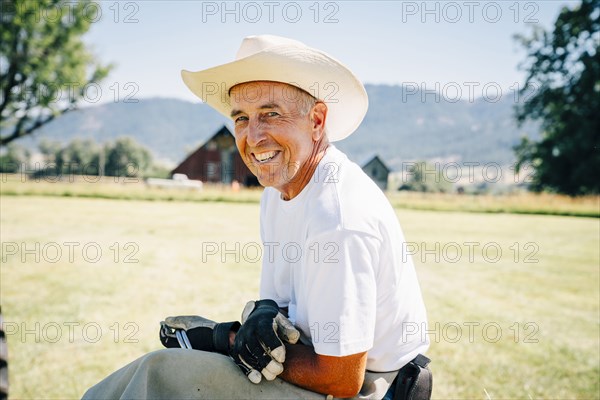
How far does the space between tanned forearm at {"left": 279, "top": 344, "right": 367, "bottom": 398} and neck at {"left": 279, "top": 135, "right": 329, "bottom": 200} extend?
680mm

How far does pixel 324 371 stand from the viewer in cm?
170

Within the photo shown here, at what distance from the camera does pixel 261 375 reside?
1.82m

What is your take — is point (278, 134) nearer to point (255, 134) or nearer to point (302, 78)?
point (255, 134)

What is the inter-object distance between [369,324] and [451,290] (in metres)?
5.89

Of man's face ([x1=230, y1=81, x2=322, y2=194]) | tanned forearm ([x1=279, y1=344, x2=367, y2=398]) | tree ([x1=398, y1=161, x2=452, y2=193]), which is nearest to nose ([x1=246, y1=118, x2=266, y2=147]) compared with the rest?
man's face ([x1=230, y1=81, x2=322, y2=194])

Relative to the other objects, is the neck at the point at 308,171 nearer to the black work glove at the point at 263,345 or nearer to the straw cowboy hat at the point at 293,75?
the straw cowboy hat at the point at 293,75

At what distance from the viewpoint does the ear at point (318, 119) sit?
2148 millimetres

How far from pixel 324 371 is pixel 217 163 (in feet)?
167

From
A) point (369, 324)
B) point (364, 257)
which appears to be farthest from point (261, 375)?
point (364, 257)

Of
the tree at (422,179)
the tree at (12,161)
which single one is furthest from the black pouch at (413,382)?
the tree at (422,179)

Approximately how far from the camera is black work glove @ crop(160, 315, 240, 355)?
2.09m

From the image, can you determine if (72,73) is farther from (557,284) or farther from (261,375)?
(261,375)

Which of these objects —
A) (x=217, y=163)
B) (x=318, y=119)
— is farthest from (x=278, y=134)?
(x=217, y=163)

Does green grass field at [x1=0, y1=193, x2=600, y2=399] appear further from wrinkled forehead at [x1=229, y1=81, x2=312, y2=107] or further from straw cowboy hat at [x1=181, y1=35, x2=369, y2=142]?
wrinkled forehead at [x1=229, y1=81, x2=312, y2=107]
